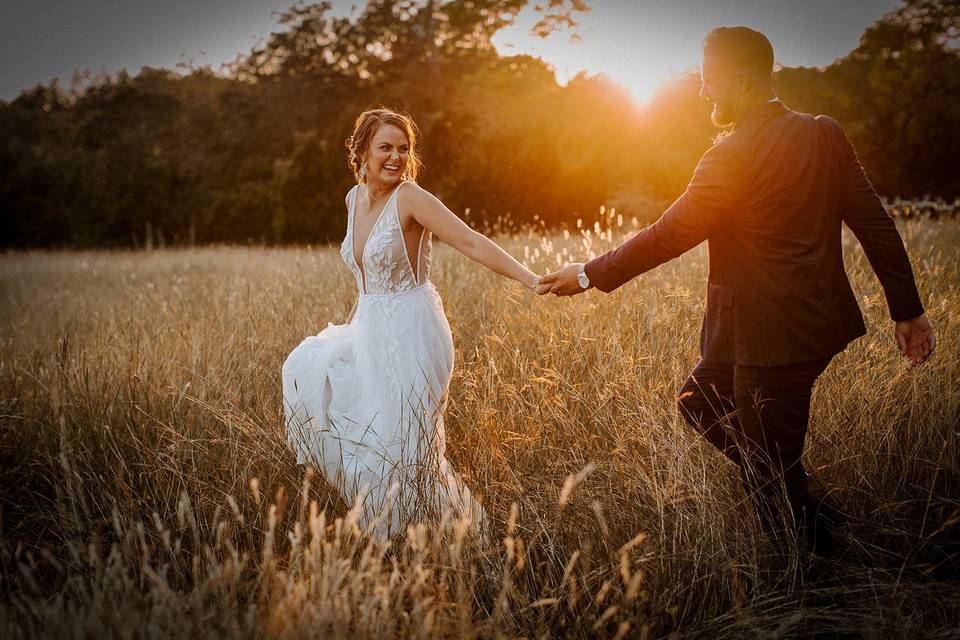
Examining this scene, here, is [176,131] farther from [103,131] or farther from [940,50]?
[940,50]

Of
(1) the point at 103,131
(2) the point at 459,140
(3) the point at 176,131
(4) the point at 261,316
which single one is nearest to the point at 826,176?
(4) the point at 261,316

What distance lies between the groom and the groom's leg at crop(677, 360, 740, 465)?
0.9 inches

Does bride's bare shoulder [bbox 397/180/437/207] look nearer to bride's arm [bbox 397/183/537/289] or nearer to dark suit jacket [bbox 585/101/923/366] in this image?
bride's arm [bbox 397/183/537/289]

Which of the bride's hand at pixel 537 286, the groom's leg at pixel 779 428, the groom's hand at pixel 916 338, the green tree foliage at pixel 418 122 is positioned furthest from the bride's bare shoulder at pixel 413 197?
the green tree foliage at pixel 418 122

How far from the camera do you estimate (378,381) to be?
3.03m

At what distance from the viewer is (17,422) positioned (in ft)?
12.1

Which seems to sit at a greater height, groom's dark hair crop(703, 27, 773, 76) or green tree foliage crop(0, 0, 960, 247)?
green tree foliage crop(0, 0, 960, 247)

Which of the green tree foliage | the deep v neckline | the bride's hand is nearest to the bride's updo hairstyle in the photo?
the deep v neckline

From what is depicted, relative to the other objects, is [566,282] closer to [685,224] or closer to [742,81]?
[685,224]

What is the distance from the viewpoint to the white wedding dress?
9.44 feet

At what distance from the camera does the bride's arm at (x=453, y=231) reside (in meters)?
3.13

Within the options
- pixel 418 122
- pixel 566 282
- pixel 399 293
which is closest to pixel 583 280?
pixel 566 282

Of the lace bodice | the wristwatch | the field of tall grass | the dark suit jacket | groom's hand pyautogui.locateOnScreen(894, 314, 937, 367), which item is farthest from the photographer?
the lace bodice

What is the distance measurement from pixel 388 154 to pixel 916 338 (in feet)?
7.86
